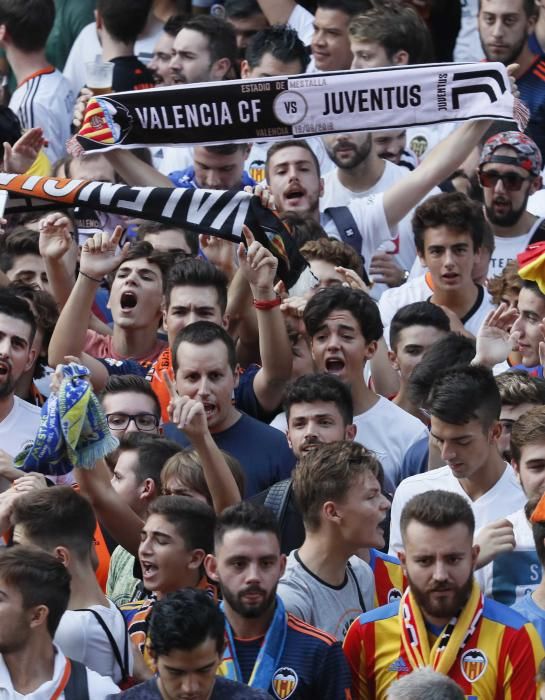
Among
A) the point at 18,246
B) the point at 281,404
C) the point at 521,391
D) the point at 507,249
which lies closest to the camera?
the point at 521,391

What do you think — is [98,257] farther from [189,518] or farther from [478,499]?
[478,499]

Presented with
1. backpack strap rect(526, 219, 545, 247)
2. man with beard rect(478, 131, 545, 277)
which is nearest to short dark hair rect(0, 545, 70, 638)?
man with beard rect(478, 131, 545, 277)

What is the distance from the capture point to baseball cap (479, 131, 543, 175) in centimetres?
1023

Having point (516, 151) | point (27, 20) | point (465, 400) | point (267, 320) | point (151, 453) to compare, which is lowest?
point (151, 453)

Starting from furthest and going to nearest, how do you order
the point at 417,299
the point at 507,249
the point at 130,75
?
the point at 130,75 → the point at 507,249 → the point at 417,299

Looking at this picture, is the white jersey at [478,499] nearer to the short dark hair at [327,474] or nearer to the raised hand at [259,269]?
the short dark hair at [327,474]

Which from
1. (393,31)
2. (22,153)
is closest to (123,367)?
(22,153)

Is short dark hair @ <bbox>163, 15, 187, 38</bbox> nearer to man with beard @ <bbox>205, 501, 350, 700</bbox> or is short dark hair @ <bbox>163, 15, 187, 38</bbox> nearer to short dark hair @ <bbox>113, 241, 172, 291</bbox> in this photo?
short dark hair @ <bbox>113, 241, 172, 291</bbox>

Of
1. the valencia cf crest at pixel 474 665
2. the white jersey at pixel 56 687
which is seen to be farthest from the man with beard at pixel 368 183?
the white jersey at pixel 56 687

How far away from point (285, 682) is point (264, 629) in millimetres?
216

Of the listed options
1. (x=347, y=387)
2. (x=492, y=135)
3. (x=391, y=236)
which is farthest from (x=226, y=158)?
(x=347, y=387)

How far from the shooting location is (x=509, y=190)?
33.8 feet

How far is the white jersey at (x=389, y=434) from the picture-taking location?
848 cm

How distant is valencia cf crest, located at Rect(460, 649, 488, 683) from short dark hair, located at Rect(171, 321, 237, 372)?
87.1 inches
